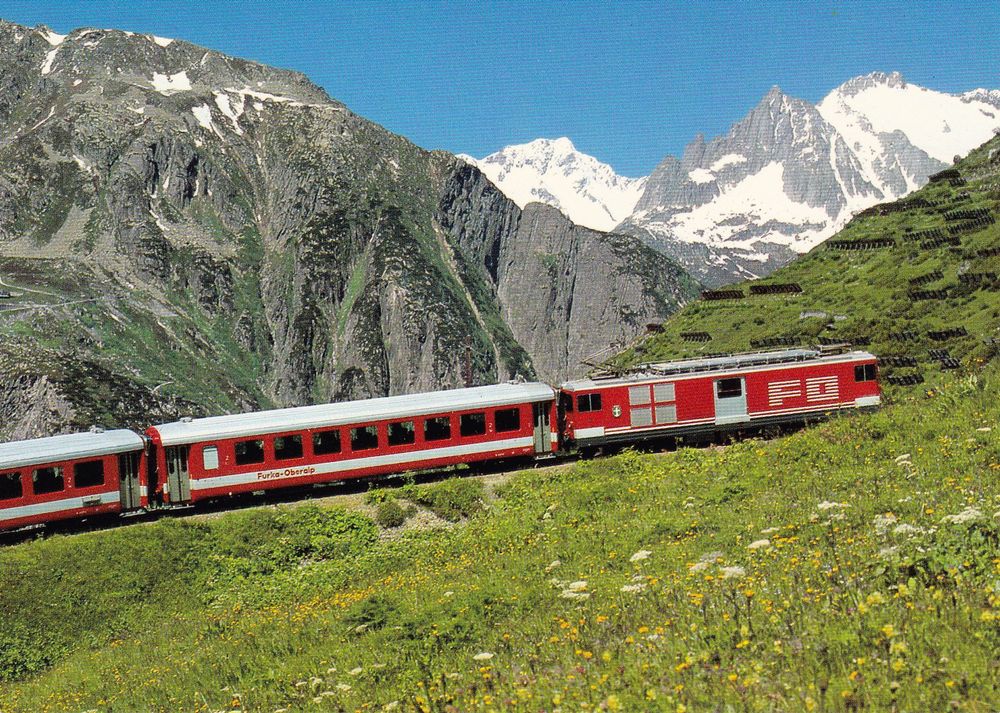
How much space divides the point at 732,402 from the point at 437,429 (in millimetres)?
12052

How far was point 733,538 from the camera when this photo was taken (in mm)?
15172

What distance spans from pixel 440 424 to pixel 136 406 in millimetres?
168040

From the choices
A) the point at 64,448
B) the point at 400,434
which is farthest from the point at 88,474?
the point at 400,434

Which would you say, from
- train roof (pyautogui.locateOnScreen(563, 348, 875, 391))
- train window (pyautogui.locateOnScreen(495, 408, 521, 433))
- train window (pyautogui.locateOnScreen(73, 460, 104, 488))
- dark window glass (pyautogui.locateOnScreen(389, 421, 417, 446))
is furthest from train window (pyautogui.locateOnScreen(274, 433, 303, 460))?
train roof (pyautogui.locateOnScreen(563, 348, 875, 391))

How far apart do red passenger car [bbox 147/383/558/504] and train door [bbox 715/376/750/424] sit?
22.3 ft

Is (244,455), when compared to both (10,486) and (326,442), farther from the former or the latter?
(10,486)

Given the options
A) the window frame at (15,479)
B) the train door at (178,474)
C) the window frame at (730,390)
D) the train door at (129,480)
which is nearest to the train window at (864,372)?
the window frame at (730,390)

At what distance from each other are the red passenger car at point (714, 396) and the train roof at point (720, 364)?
0.04m

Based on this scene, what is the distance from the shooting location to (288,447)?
33469 millimetres

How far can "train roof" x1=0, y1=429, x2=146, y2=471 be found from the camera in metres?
31.3

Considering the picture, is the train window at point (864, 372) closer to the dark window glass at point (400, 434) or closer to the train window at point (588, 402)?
the train window at point (588, 402)

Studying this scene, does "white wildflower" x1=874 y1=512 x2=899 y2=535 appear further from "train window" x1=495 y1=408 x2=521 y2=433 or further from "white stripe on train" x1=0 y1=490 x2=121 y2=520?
"white stripe on train" x1=0 y1=490 x2=121 y2=520

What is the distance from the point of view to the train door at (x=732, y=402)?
118ft

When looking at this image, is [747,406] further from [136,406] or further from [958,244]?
[136,406]
